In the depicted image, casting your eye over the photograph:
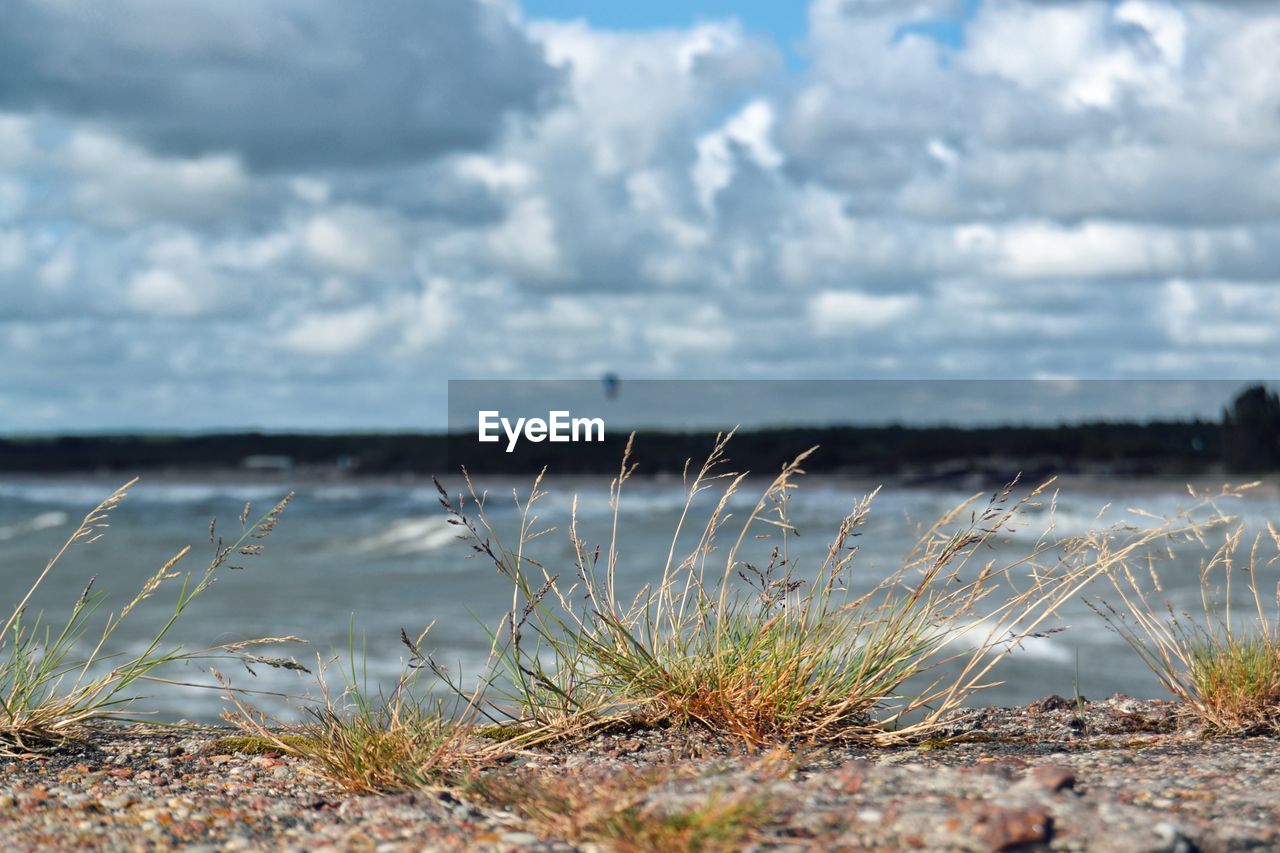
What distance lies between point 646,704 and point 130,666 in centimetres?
160

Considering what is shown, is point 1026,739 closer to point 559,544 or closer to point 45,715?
point 45,715

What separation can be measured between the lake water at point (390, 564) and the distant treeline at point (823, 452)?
4.96 ft

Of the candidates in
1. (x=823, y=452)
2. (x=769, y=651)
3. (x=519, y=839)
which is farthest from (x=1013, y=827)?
(x=823, y=452)

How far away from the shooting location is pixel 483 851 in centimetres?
270

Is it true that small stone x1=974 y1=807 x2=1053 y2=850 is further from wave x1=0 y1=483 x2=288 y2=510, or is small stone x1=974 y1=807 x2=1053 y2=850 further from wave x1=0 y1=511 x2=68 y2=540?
wave x1=0 y1=483 x2=288 y2=510

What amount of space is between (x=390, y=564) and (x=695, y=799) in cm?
1537

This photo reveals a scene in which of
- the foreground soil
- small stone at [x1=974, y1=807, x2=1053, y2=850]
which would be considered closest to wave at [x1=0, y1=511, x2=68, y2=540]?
the foreground soil

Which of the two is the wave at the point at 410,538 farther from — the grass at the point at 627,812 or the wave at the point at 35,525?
the grass at the point at 627,812

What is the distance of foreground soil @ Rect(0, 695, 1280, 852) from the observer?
260 centimetres

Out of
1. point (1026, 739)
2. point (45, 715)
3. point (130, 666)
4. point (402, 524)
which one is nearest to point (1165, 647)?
point (1026, 739)

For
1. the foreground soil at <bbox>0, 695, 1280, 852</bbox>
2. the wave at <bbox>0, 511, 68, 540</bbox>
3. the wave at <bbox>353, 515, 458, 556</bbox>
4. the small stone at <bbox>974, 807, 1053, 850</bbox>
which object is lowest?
the wave at <bbox>0, 511, 68, 540</bbox>

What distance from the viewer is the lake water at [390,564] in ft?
31.3

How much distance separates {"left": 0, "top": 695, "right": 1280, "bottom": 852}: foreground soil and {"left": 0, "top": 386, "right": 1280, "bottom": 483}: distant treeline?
17.2m

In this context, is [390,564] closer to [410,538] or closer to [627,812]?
[410,538]
